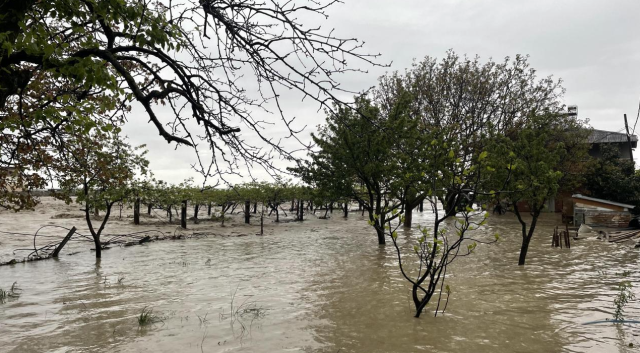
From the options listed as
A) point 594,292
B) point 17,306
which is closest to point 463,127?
point 594,292

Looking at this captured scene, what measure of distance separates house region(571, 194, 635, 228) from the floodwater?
7.13 metres

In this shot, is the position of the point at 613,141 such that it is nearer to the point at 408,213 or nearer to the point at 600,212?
the point at 600,212

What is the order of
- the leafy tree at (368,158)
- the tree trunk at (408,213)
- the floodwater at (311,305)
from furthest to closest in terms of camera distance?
the tree trunk at (408,213) → the leafy tree at (368,158) → the floodwater at (311,305)

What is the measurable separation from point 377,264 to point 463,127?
16069mm

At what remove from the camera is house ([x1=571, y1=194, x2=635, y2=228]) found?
21500mm

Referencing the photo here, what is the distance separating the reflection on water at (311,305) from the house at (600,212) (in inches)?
301

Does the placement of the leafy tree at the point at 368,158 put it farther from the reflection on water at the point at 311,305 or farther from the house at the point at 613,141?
the house at the point at 613,141

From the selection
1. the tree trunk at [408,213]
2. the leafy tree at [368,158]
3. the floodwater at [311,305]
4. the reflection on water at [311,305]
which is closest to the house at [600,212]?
the floodwater at [311,305]

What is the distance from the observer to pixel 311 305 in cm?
807

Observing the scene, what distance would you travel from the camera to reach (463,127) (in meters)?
26.0

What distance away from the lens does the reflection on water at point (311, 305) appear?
587 cm

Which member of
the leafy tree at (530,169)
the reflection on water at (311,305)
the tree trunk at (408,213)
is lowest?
the reflection on water at (311,305)

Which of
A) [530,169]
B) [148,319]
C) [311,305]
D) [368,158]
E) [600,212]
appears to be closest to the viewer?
[148,319]

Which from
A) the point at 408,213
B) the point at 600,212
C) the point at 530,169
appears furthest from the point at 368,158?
the point at 600,212
